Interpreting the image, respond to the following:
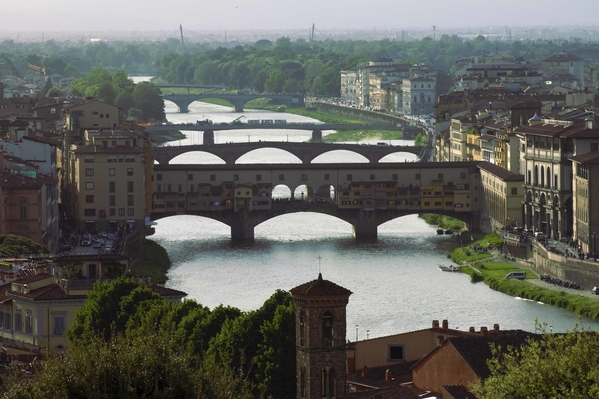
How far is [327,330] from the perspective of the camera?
1808cm

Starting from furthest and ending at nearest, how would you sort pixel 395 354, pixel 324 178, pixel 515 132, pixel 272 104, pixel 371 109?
pixel 272 104
pixel 371 109
pixel 324 178
pixel 515 132
pixel 395 354

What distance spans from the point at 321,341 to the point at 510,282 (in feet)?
60.7

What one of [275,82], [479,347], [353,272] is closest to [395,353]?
[479,347]

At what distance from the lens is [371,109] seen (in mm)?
90250

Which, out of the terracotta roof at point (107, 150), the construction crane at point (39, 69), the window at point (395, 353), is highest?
the terracotta roof at point (107, 150)

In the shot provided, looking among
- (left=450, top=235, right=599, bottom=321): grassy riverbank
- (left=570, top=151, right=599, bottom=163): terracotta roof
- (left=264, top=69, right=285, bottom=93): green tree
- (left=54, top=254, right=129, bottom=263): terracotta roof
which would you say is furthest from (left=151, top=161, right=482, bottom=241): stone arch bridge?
(left=264, top=69, right=285, bottom=93): green tree

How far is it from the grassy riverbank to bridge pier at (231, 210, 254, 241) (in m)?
5.72

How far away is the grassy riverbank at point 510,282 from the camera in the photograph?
3297cm

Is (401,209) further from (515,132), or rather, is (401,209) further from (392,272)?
(392,272)

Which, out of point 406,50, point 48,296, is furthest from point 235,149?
point 406,50

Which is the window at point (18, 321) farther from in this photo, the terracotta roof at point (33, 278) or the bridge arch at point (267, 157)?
the bridge arch at point (267, 157)

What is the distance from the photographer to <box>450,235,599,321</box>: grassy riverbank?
3297cm

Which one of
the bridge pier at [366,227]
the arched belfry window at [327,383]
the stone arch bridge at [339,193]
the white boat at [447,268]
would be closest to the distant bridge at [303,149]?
the stone arch bridge at [339,193]

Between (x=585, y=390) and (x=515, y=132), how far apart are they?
3171 cm
